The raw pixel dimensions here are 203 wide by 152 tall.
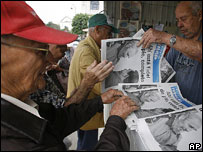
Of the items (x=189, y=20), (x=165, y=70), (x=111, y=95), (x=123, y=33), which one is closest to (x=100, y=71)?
(x=111, y=95)

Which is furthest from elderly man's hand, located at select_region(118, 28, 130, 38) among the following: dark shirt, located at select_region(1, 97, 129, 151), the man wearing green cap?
dark shirt, located at select_region(1, 97, 129, 151)

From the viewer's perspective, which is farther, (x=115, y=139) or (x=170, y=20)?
(x=170, y=20)

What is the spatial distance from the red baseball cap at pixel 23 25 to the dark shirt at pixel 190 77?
0.74 metres

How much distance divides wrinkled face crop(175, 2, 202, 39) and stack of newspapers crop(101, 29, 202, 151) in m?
0.30

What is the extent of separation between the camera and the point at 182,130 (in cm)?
57

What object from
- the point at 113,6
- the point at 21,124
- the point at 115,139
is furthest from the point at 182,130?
the point at 113,6

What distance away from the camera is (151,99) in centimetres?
76

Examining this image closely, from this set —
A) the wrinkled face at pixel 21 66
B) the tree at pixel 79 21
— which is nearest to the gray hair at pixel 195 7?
the wrinkled face at pixel 21 66

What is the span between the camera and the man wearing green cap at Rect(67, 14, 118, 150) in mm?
1115

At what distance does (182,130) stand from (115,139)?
0.25 metres

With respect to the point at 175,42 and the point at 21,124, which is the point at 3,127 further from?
the point at 175,42

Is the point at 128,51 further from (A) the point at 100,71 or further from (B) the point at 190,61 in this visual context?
(B) the point at 190,61

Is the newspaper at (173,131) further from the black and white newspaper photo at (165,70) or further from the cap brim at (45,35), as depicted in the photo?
the cap brim at (45,35)

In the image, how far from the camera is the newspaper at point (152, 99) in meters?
0.67
